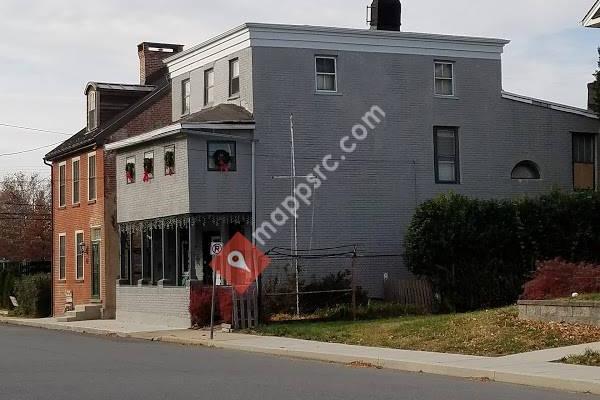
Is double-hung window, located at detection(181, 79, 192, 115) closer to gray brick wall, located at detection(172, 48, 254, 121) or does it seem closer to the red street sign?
gray brick wall, located at detection(172, 48, 254, 121)

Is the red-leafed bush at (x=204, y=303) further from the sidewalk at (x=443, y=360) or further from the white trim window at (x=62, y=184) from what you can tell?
the white trim window at (x=62, y=184)

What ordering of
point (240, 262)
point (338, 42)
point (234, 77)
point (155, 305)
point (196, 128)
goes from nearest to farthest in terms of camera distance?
point (196, 128), point (240, 262), point (155, 305), point (338, 42), point (234, 77)

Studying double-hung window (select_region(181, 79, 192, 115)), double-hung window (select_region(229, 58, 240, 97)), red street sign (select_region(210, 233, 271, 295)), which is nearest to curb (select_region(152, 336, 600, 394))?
red street sign (select_region(210, 233, 271, 295))

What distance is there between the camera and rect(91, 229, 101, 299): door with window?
3862 cm

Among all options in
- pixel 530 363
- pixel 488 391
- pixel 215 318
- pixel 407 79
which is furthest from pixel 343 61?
pixel 488 391

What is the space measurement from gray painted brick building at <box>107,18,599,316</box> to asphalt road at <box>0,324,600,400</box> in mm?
9813

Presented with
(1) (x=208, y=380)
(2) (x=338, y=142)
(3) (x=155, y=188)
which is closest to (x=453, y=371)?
(1) (x=208, y=380)

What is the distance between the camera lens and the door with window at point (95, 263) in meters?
38.6

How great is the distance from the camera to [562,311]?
806 inches

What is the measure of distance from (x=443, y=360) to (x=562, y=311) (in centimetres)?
394

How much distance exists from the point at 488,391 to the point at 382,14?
74.7 ft

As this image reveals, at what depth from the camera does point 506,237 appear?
31938 millimetres

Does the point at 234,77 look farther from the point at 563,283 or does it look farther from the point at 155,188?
the point at 563,283

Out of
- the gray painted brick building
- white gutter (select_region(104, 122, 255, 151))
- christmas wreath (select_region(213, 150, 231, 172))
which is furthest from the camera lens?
the gray painted brick building
